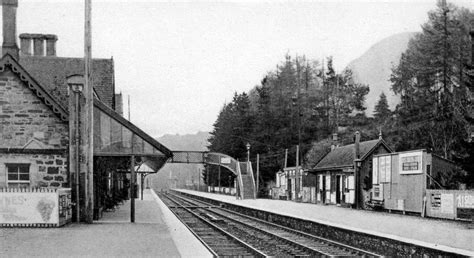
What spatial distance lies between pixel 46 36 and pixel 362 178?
21.0 meters

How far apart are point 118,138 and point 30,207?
4.19 m

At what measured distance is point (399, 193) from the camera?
28.7 meters

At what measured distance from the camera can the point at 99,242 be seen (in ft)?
46.1

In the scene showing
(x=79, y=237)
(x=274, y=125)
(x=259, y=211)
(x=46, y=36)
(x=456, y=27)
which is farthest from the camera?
(x=274, y=125)

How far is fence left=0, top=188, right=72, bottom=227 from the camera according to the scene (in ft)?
58.4

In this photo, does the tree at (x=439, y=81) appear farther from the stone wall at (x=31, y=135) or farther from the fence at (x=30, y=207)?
the fence at (x=30, y=207)

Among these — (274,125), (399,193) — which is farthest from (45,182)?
(274,125)

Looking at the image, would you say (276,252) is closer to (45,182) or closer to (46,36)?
(45,182)

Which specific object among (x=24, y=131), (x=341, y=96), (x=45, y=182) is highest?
(x=341, y=96)

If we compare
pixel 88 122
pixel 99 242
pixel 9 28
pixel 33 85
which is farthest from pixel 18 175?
pixel 99 242

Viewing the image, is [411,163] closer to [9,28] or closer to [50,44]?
[9,28]

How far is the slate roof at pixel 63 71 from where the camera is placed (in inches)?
1265

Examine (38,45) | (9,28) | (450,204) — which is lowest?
(450,204)

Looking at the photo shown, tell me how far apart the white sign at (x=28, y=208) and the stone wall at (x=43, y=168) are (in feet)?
8.92
